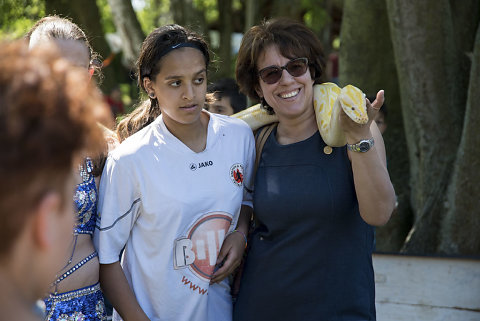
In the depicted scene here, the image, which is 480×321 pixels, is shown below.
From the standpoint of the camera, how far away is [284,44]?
2.98 metres

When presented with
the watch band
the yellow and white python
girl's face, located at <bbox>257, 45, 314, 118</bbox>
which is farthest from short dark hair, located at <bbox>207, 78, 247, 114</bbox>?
the watch band

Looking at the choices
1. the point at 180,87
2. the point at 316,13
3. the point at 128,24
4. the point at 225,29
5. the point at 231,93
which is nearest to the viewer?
the point at 180,87

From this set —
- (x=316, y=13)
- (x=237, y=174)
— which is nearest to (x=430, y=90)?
(x=237, y=174)

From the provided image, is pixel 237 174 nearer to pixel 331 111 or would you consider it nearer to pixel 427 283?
pixel 331 111

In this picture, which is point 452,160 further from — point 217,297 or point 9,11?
point 9,11

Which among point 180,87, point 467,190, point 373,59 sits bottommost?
point 467,190

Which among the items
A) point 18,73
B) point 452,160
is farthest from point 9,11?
point 18,73

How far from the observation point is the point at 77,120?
1.26 m

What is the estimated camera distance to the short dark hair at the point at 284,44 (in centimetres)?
298

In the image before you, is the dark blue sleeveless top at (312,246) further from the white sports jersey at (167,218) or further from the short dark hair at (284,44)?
the short dark hair at (284,44)

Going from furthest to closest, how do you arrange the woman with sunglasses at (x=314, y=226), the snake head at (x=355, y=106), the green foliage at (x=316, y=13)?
the green foliage at (x=316, y=13) → the woman with sunglasses at (x=314, y=226) → the snake head at (x=355, y=106)

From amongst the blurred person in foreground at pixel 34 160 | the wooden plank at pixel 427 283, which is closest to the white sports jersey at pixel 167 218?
the blurred person in foreground at pixel 34 160

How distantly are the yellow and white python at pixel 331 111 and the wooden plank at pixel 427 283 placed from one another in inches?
73.8

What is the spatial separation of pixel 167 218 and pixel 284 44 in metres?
1.07
